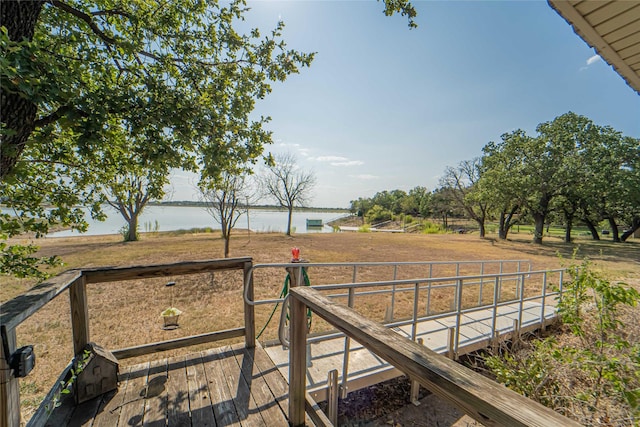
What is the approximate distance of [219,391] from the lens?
6.30 ft

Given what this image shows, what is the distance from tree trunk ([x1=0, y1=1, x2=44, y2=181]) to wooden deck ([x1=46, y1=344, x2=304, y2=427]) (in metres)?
1.83

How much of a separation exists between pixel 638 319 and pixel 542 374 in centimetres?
253

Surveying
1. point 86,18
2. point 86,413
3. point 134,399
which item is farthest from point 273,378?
point 86,18

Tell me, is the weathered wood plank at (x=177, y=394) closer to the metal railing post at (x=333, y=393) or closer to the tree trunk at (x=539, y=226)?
the metal railing post at (x=333, y=393)

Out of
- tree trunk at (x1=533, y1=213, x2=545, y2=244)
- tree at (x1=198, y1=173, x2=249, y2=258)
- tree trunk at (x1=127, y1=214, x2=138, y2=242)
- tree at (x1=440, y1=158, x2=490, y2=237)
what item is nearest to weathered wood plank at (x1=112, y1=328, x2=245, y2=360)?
tree at (x1=198, y1=173, x2=249, y2=258)

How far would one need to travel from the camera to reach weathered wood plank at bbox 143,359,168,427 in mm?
1635

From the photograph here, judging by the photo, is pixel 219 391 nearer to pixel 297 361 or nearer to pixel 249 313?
pixel 249 313

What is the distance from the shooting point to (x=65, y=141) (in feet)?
9.15

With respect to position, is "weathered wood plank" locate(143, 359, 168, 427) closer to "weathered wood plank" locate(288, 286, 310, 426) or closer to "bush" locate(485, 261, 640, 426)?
"weathered wood plank" locate(288, 286, 310, 426)

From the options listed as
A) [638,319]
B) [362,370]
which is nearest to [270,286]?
[362,370]

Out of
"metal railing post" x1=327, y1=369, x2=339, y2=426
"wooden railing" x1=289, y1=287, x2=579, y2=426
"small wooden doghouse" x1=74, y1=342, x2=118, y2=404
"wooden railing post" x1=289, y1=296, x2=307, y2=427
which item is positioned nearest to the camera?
"wooden railing" x1=289, y1=287, x2=579, y2=426

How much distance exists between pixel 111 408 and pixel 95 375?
0.26 meters

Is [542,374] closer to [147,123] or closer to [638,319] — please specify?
[638,319]

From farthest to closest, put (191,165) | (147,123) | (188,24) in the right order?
(188,24), (191,165), (147,123)
